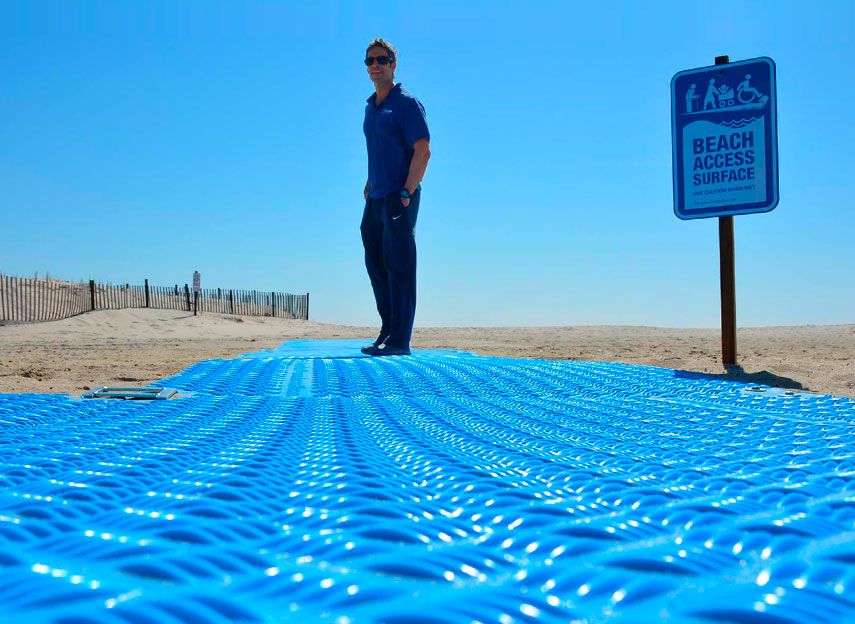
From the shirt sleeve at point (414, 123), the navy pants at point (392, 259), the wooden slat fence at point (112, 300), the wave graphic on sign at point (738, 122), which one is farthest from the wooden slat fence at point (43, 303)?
the wave graphic on sign at point (738, 122)

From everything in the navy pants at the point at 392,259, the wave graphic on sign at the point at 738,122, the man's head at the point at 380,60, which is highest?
the man's head at the point at 380,60

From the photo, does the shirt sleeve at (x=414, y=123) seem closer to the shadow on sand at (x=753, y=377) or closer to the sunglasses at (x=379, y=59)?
the sunglasses at (x=379, y=59)

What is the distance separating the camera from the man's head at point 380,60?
17.5 ft

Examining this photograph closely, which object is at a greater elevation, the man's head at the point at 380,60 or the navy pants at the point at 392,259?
the man's head at the point at 380,60

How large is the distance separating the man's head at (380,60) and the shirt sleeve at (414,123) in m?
0.30

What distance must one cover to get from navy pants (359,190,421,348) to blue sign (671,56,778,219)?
79.5 inches

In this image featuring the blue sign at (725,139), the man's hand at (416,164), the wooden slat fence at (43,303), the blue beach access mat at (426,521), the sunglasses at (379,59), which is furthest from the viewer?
the wooden slat fence at (43,303)

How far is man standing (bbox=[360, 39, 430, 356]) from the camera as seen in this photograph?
5281mm

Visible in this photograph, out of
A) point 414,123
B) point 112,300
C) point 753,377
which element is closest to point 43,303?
point 112,300

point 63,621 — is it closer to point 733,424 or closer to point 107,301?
point 733,424

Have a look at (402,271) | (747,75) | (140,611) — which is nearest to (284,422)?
(140,611)

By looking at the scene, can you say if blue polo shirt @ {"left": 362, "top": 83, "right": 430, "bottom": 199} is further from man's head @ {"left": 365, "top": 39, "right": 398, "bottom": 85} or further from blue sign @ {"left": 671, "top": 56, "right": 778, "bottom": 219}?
blue sign @ {"left": 671, "top": 56, "right": 778, "bottom": 219}

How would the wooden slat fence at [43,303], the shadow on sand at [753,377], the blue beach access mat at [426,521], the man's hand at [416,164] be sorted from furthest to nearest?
the wooden slat fence at [43,303]
the man's hand at [416,164]
the shadow on sand at [753,377]
the blue beach access mat at [426,521]

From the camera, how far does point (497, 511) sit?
3.63 feet
